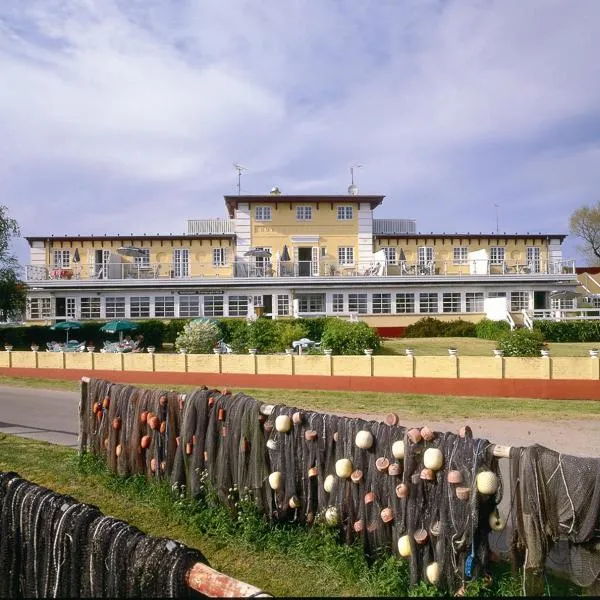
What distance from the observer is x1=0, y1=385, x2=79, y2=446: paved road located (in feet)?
34.3

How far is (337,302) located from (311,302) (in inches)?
63.7

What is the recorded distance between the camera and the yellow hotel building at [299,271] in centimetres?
3209

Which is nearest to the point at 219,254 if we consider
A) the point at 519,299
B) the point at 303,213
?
the point at 303,213

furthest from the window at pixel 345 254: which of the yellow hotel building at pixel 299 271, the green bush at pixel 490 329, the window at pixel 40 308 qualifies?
the window at pixel 40 308

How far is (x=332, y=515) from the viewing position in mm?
5152

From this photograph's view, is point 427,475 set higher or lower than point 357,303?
lower

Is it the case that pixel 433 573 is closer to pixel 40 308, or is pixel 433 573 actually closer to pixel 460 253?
pixel 40 308

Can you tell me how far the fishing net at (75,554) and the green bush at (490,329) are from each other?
26.3 meters

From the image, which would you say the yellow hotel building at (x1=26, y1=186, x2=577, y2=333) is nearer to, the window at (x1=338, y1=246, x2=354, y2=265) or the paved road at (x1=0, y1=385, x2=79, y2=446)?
the window at (x1=338, y1=246, x2=354, y2=265)

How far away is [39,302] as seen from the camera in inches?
1268

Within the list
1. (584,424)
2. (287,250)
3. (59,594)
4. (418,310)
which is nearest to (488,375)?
(584,424)

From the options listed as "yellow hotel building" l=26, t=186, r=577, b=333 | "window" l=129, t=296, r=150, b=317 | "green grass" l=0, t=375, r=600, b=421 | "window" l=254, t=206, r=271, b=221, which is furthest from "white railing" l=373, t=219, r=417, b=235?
"green grass" l=0, t=375, r=600, b=421

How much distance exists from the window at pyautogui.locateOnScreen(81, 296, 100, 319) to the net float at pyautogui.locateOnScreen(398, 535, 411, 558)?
3055 centimetres

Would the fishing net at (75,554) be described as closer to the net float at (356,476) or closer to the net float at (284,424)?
the net float at (356,476)
